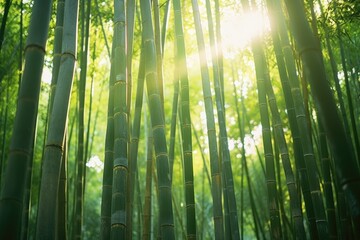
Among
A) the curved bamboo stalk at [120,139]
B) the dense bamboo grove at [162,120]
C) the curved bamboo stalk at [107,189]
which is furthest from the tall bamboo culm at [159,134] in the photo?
the curved bamboo stalk at [107,189]

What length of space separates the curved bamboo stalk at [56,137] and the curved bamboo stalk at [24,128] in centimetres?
15

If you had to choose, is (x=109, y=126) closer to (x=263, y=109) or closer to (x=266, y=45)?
(x=263, y=109)

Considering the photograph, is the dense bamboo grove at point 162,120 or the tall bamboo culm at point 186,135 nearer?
the dense bamboo grove at point 162,120

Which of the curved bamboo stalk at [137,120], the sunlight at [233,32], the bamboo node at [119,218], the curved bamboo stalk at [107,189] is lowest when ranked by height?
the bamboo node at [119,218]

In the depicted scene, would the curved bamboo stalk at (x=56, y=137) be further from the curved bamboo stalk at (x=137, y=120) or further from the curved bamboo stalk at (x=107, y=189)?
the curved bamboo stalk at (x=137, y=120)

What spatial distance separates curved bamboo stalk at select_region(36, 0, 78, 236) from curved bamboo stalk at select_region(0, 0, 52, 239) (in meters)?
0.15

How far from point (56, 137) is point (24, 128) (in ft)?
0.79

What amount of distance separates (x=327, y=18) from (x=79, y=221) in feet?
10.5

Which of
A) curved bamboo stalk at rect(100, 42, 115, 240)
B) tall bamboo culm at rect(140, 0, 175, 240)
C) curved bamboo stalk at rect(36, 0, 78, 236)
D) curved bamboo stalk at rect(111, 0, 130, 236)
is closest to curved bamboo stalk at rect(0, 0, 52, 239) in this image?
curved bamboo stalk at rect(36, 0, 78, 236)

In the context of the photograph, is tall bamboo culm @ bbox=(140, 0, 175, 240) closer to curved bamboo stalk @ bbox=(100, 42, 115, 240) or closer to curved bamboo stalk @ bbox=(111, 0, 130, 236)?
curved bamboo stalk @ bbox=(111, 0, 130, 236)

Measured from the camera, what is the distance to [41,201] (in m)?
1.63

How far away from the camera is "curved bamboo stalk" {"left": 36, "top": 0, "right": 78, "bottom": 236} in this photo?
1595 mm

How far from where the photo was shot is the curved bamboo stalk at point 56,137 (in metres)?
1.59

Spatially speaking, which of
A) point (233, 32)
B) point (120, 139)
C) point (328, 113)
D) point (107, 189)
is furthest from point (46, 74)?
point (328, 113)
